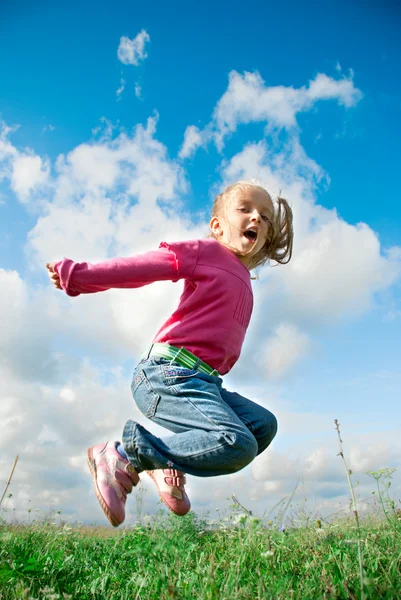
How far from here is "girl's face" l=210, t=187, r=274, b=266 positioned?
4.58 metres

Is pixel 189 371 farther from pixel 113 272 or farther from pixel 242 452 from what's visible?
pixel 113 272

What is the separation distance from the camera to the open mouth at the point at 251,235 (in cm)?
461

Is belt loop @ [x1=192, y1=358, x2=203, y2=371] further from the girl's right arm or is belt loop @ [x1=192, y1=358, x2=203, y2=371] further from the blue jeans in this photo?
the girl's right arm

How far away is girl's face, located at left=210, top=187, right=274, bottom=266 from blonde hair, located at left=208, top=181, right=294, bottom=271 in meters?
0.08

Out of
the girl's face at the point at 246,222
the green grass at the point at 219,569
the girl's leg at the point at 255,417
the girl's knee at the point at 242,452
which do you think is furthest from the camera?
the girl's face at the point at 246,222

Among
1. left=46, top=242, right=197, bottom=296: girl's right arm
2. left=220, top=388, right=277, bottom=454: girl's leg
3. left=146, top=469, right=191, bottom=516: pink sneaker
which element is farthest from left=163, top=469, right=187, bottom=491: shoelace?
left=46, top=242, right=197, bottom=296: girl's right arm

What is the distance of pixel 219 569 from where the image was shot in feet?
10.3

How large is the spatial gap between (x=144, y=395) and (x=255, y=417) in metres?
0.93

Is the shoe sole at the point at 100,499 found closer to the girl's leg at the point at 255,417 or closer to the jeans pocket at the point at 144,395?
the jeans pocket at the point at 144,395

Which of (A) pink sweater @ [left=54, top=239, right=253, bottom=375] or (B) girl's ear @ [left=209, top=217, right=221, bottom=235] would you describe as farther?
(B) girl's ear @ [left=209, top=217, right=221, bottom=235]

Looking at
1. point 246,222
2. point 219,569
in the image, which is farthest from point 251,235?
point 219,569

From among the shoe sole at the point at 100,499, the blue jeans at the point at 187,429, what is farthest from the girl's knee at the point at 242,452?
the shoe sole at the point at 100,499

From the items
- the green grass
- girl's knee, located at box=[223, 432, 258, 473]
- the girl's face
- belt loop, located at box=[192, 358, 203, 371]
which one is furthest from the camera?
the girl's face

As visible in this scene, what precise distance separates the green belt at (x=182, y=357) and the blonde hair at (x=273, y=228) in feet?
4.26
